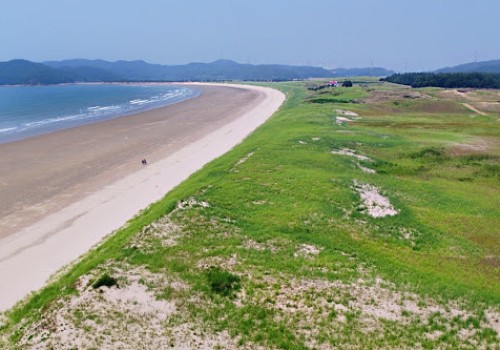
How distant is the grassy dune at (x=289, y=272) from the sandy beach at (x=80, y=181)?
4.11 meters

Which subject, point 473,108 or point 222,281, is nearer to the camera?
point 222,281

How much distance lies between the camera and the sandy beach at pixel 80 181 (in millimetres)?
31078

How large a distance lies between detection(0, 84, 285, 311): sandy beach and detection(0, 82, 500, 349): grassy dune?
411cm

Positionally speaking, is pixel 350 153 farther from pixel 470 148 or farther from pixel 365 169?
pixel 470 148

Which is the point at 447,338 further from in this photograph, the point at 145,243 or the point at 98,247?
the point at 98,247

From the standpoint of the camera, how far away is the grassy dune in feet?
66.3

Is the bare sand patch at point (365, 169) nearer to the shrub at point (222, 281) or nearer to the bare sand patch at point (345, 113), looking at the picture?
the shrub at point (222, 281)

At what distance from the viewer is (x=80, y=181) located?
51.7 meters

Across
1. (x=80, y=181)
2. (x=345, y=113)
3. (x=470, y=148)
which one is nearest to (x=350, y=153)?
(x=470, y=148)

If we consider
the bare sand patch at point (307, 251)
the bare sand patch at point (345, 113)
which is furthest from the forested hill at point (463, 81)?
the bare sand patch at point (307, 251)

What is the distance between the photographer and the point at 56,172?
184ft

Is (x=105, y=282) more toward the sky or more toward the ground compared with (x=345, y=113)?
more toward the sky

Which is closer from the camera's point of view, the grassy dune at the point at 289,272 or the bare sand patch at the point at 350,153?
the grassy dune at the point at 289,272

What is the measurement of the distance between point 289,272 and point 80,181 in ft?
112
